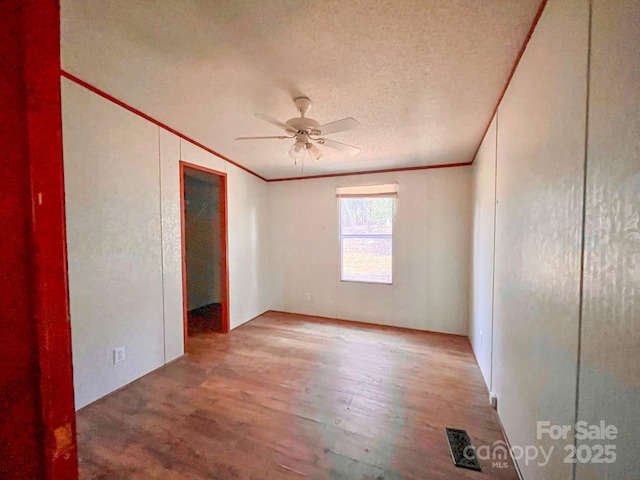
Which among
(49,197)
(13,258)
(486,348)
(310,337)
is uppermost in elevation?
(49,197)

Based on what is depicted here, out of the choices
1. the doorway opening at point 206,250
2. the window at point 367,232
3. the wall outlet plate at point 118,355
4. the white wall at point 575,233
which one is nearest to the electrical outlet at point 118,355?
the wall outlet plate at point 118,355

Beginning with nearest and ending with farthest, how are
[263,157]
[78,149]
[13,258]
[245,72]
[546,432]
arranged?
[13,258], [546,432], [245,72], [78,149], [263,157]

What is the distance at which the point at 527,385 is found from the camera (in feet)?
4.31

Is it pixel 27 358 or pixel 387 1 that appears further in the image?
pixel 387 1

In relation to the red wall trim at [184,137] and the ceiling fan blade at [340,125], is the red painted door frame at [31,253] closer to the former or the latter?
the ceiling fan blade at [340,125]

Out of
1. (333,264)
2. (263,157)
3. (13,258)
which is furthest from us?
(333,264)

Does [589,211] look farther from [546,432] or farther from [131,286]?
[131,286]

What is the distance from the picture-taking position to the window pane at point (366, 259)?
3795 millimetres

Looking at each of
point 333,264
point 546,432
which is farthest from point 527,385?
point 333,264

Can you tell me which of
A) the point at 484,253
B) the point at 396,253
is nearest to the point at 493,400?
the point at 484,253

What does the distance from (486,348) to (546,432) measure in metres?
1.27

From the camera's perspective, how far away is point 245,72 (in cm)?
174

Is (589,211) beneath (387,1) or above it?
beneath

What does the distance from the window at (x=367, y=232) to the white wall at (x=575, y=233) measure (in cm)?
214
